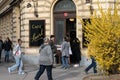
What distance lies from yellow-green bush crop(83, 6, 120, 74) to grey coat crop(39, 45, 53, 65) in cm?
220

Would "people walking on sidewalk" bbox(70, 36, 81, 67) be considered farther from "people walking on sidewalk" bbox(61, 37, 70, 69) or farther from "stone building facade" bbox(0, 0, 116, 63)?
"stone building facade" bbox(0, 0, 116, 63)

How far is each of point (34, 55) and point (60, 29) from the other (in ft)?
7.31

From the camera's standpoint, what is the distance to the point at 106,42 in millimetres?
13562

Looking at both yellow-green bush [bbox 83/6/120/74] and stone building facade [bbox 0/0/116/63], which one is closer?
yellow-green bush [bbox 83/6/120/74]

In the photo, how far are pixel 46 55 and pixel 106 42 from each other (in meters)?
2.91

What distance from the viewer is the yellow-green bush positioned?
13578mm

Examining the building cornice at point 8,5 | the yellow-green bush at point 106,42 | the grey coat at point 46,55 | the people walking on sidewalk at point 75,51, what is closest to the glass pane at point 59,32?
the people walking on sidewalk at point 75,51

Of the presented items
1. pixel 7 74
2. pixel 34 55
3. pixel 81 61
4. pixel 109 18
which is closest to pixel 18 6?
pixel 34 55

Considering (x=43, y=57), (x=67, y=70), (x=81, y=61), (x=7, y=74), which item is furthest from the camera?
(x=81, y=61)

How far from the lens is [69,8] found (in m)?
24.2

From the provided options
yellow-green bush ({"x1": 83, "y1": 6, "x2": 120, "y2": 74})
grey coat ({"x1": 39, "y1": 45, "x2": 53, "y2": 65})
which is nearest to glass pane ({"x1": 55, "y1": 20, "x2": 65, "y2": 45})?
grey coat ({"x1": 39, "y1": 45, "x2": 53, "y2": 65})

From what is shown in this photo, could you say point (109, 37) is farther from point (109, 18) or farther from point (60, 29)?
point (60, 29)

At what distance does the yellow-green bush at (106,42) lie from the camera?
44.5 ft

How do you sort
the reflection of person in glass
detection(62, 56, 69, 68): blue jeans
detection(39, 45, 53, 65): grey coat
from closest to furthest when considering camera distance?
detection(39, 45, 53, 65): grey coat → detection(62, 56, 69, 68): blue jeans → the reflection of person in glass
